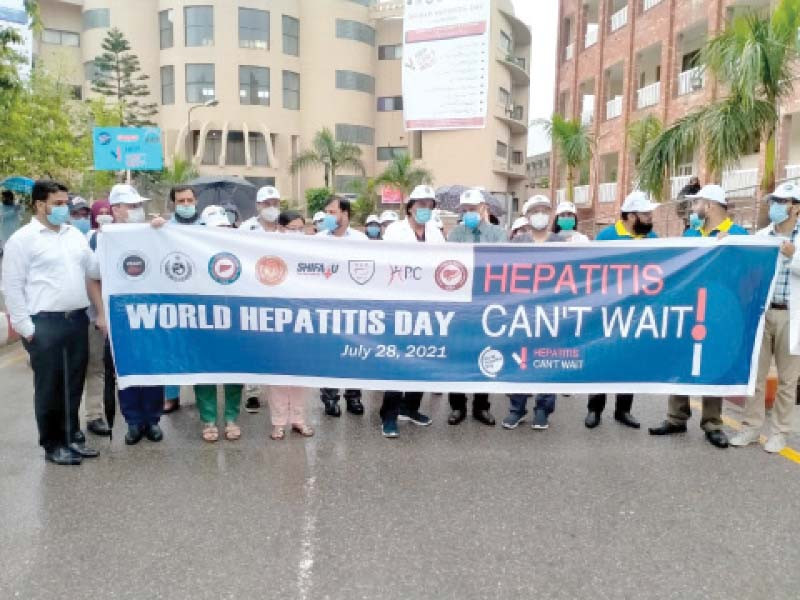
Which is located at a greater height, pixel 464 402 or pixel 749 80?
Result: pixel 749 80

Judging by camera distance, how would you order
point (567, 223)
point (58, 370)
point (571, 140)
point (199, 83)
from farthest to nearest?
point (199, 83)
point (571, 140)
point (567, 223)
point (58, 370)

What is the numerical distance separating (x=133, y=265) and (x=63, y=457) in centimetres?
146

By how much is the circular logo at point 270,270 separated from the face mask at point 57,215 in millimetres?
1367

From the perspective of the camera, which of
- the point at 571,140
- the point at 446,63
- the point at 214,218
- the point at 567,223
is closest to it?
the point at 214,218

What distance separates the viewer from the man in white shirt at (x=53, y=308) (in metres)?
4.47

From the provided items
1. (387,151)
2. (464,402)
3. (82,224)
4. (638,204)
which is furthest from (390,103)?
(464,402)

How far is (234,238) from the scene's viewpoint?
16.9 feet

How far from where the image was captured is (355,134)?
156 ft

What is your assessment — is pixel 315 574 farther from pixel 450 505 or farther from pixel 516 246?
pixel 516 246

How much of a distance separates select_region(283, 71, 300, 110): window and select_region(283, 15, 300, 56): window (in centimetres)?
145

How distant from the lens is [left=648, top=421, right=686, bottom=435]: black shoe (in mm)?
5496

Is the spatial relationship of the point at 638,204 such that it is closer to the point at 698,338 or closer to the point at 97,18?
the point at 698,338

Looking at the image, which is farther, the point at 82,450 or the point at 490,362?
the point at 490,362

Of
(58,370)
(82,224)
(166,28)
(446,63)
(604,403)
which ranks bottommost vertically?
(604,403)
